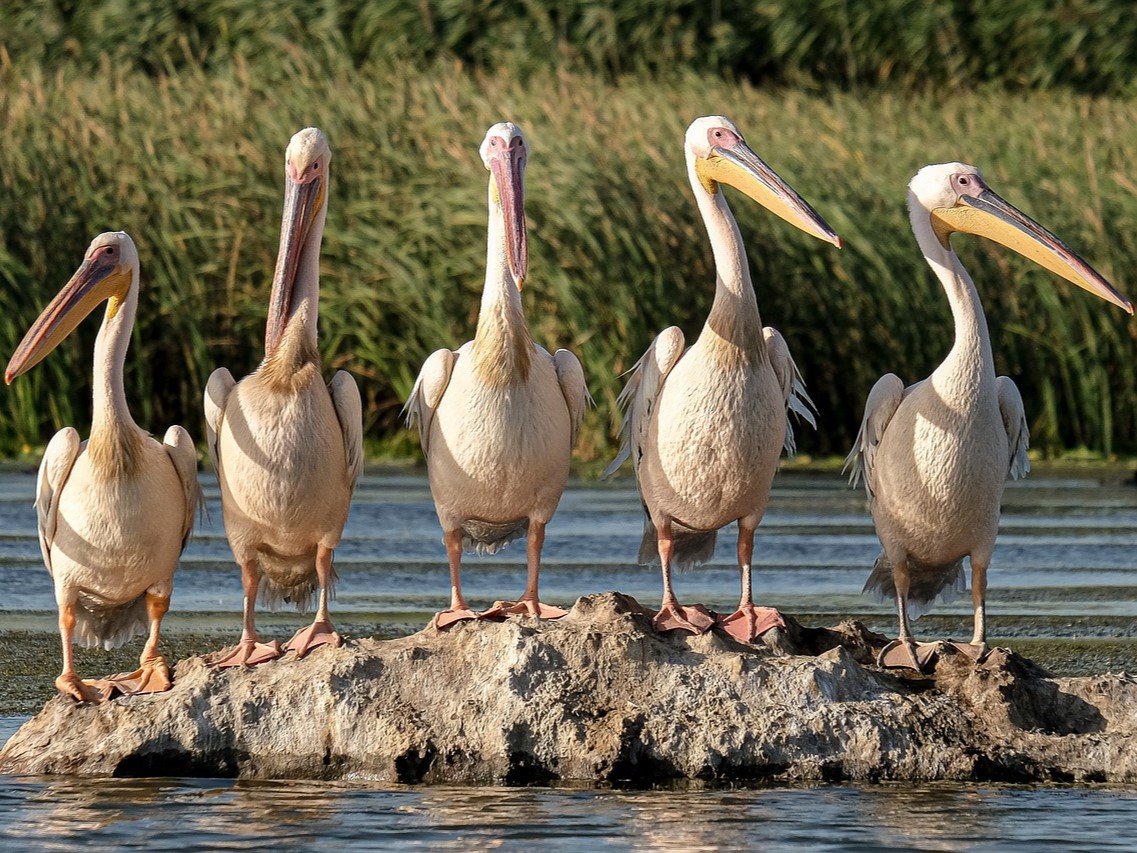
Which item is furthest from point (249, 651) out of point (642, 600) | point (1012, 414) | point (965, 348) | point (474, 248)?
point (474, 248)

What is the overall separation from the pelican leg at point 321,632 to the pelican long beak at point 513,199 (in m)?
0.97

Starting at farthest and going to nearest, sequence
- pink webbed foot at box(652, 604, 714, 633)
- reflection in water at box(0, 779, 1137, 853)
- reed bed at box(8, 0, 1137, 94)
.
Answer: reed bed at box(8, 0, 1137, 94), pink webbed foot at box(652, 604, 714, 633), reflection in water at box(0, 779, 1137, 853)

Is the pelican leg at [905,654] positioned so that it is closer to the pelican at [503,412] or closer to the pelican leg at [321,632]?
the pelican at [503,412]

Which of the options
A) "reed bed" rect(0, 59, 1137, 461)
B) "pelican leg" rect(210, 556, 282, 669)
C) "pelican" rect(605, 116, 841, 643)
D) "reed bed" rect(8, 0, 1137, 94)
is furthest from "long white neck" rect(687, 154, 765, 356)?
"reed bed" rect(8, 0, 1137, 94)

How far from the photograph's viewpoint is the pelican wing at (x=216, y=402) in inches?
A: 243

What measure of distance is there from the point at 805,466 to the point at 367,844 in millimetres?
9106

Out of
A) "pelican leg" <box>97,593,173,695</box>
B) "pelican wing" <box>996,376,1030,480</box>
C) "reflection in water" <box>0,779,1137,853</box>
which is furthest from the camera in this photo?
"pelican wing" <box>996,376,1030,480</box>

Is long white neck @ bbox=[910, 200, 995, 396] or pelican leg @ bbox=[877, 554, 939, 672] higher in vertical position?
long white neck @ bbox=[910, 200, 995, 396]

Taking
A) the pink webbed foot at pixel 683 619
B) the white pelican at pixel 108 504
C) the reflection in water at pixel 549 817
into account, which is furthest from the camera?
the white pelican at pixel 108 504

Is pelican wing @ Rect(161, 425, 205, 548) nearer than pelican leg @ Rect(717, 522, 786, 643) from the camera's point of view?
No

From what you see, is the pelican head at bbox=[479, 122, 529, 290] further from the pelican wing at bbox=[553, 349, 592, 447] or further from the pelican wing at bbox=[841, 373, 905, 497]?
the pelican wing at bbox=[841, 373, 905, 497]

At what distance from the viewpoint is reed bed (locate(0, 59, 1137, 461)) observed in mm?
13125

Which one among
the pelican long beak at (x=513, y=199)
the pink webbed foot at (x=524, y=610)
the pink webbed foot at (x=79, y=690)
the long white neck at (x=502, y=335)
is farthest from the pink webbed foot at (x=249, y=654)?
the pelican long beak at (x=513, y=199)

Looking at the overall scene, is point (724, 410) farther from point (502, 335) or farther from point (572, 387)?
point (502, 335)
